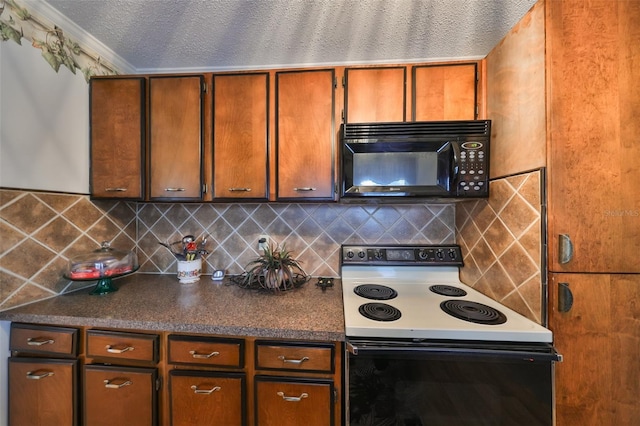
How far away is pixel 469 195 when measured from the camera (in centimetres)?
109

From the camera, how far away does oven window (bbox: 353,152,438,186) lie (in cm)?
112

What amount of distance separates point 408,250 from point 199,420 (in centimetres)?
137

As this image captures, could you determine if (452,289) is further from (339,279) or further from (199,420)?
(199,420)

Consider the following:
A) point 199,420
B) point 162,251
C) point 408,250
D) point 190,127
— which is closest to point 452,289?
point 408,250

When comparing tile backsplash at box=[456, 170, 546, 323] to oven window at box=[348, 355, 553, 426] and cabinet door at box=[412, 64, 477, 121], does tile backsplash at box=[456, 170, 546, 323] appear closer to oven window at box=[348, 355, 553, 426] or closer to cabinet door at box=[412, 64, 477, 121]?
oven window at box=[348, 355, 553, 426]

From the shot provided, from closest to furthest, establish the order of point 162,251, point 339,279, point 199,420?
point 199,420
point 339,279
point 162,251

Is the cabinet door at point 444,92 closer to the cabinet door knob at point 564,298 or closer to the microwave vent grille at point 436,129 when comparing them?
the microwave vent grille at point 436,129

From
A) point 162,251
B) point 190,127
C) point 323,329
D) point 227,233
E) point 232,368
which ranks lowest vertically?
point 232,368

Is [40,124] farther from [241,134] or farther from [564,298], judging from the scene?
[564,298]

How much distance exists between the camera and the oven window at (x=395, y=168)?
1120mm

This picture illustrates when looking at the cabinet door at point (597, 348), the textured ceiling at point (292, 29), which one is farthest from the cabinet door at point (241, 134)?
the cabinet door at point (597, 348)

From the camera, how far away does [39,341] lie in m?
0.98

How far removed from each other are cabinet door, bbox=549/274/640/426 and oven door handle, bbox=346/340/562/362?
13 cm

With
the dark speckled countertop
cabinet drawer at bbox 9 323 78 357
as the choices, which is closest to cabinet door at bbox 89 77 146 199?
the dark speckled countertop
